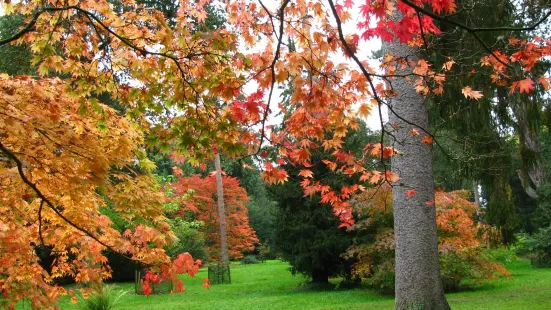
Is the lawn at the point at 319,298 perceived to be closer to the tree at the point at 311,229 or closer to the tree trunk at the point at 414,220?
the tree at the point at 311,229

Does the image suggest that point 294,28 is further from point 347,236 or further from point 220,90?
point 347,236

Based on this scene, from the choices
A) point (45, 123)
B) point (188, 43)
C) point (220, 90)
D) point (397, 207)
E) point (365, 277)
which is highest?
point (188, 43)

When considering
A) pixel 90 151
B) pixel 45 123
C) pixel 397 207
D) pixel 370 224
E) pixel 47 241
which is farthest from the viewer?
pixel 370 224

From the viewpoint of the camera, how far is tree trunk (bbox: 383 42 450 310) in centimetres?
671

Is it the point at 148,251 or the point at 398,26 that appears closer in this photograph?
the point at 398,26

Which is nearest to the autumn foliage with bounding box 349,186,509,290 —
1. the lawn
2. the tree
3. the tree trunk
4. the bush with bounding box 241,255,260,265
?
the lawn

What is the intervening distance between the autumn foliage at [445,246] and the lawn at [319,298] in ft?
1.88

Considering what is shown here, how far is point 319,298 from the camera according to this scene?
13.9m

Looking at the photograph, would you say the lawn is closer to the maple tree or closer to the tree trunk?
the tree trunk

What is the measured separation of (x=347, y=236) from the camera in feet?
50.3

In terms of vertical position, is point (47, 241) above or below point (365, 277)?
above

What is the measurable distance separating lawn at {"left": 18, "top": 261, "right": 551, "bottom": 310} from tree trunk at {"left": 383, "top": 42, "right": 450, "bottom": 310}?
3.38 metres

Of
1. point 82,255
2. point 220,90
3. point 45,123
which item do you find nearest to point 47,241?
point 82,255

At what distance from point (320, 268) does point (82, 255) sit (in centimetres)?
1068
